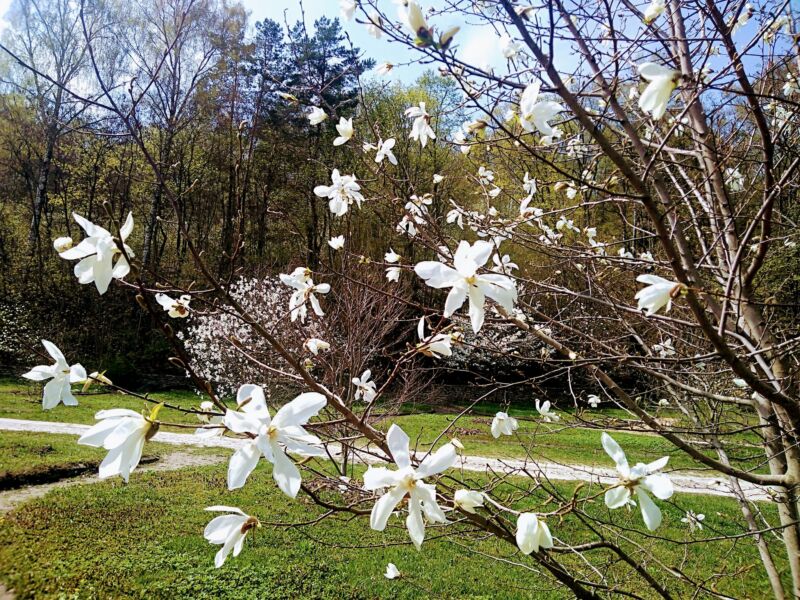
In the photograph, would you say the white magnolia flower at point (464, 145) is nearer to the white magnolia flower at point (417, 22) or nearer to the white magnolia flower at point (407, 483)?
the white magnolia flower at point (417, 22)

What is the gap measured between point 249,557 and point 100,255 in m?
4.22

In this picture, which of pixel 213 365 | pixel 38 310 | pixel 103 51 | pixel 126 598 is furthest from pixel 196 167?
pixel 126 598

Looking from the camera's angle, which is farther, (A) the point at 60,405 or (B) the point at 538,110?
(A) the point at 60,405

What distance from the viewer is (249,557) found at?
4.33 metres

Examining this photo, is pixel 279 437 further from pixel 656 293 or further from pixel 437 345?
pixel 656 293

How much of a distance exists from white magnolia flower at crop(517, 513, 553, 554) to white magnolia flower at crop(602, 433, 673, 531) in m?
0.14

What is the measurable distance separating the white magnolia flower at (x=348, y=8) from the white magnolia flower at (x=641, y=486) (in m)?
1.38

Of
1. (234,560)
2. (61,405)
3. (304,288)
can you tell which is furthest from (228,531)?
(61,405)

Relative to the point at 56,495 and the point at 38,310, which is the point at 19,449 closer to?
the point at 56,495

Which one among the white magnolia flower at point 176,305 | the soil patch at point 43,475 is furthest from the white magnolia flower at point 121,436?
the soil patch at point 43,475

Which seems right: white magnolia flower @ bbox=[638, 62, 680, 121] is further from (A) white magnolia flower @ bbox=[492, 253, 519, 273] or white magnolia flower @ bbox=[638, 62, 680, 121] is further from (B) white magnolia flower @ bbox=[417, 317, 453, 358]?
(A) white magnolia flower @ bbox=[492, 253, 519, 273]

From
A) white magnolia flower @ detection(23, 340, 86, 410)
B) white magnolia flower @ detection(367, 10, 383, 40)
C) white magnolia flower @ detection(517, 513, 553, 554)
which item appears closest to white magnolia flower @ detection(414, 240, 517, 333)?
white magnolia flower @ detection(517, 513, 553, 554)

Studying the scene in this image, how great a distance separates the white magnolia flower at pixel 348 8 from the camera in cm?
157

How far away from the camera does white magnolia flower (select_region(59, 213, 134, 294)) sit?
0.80m
